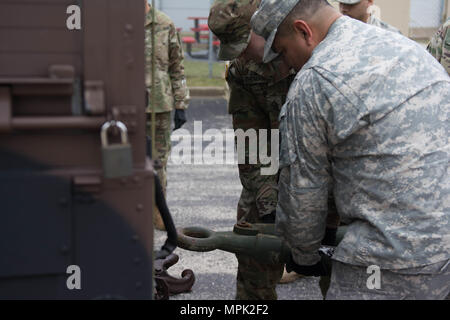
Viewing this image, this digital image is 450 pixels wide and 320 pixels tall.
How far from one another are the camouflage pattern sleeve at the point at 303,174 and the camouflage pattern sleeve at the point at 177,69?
359 cm

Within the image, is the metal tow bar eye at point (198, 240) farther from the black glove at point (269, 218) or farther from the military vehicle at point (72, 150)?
the black glove at point (269, 218)

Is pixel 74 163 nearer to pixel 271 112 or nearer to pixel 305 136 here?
pixel 305 136

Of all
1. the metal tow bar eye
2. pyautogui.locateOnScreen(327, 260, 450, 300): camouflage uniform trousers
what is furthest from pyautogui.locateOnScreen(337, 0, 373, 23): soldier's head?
pyautogui.locateOnScreen(327, 260, 450, 300): camouflage uniform trousers

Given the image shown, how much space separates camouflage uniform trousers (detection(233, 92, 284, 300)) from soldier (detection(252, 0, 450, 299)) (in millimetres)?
1322

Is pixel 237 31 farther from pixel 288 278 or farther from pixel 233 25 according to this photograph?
pixel 288 278

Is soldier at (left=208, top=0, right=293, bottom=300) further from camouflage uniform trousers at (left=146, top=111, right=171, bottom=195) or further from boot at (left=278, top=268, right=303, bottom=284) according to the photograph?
camouflage uniform trousers at (left=146, top=111, right=171, bottom=195)

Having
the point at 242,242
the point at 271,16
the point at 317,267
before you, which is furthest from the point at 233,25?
the point at 317,267

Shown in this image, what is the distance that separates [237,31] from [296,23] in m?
1.18

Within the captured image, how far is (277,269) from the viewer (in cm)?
389

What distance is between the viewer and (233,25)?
12.2 feet

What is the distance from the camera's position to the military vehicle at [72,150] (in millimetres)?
1793

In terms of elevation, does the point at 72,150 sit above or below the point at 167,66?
above

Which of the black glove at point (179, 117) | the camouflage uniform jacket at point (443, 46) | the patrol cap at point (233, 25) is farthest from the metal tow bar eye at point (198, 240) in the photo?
the black glove at point (179, 117)
